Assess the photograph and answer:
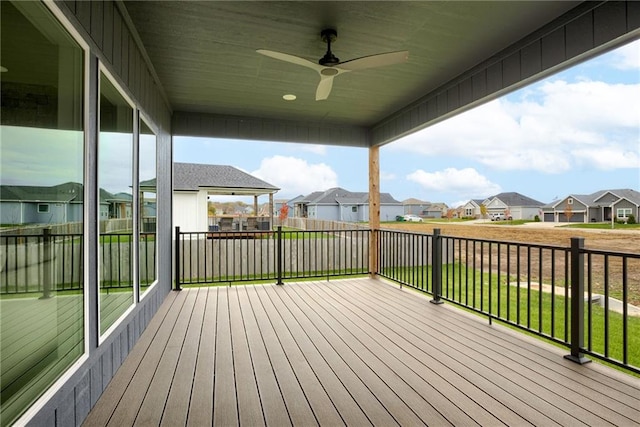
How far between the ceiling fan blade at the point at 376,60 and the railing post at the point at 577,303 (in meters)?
1.96

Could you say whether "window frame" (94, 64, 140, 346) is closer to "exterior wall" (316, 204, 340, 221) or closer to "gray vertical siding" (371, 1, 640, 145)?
"gray vertical siding" (371, 1, 640, 145)

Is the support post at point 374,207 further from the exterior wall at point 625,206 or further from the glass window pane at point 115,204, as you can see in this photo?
the glass window pane at point 115,204

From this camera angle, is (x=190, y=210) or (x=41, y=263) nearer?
(x=41, y=263)

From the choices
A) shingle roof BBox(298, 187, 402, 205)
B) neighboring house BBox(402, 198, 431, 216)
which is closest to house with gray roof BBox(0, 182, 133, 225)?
neighboring house BBox(402, 198, 431, 216)

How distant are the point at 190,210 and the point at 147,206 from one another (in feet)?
18.9

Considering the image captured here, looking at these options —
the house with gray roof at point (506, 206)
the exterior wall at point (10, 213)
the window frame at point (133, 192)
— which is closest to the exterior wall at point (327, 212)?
the house with gray roof at point (506, 206)

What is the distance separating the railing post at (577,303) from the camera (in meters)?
2.49

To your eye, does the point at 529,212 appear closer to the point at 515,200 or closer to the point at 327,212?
the point at 515,200

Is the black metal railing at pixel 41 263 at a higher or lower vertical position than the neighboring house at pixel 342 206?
lower

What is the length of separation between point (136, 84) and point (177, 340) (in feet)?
7.65

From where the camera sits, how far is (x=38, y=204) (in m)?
1.43

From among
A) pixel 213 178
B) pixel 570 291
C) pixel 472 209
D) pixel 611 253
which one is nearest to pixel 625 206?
pixel 611 253

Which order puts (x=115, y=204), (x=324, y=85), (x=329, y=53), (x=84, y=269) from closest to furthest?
1. (x=84, y=269)
2. (x=115, y=204)
3. (x=329, y=53)
4. (x=324, y=85)

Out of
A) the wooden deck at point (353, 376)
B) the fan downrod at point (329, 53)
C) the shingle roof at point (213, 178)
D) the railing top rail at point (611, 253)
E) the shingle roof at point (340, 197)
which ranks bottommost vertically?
the wooden deck at point (353, 376)
